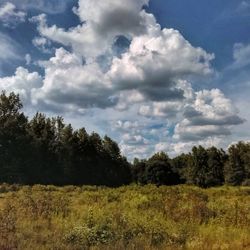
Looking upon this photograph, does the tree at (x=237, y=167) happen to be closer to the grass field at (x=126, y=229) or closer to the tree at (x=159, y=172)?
the tree at (x=159, y=172)

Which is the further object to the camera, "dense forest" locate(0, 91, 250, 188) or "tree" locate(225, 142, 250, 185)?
"tree" locate(225, 142, 250, 185)

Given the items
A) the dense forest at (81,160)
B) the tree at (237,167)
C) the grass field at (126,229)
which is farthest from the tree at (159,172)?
the grass field at (126,229)

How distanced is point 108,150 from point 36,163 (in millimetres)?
39269

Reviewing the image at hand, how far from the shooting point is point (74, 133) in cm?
9888

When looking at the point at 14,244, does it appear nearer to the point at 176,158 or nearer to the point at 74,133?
the point at 74,133

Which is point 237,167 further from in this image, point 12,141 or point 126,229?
point 126,229

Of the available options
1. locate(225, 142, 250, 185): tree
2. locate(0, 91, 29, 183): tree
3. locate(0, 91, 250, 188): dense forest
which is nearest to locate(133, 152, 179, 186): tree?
locate(0, 91, 250, 188): dense forest

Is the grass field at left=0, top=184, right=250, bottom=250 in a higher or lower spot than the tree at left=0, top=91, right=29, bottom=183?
lower

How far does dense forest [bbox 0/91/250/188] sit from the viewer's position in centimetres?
7825

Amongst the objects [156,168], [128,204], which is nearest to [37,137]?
[156,168]

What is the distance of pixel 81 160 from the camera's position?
9762 centimetres

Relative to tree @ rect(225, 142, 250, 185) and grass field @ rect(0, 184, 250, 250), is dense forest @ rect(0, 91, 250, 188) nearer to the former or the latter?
tree @ rect(225, 142, 250, 185)

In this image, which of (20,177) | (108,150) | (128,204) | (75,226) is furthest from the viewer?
(108,150)

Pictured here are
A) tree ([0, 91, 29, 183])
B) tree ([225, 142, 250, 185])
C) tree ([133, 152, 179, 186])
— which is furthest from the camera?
tree ([133, 152, 179, 186])
